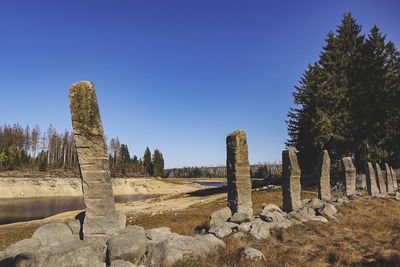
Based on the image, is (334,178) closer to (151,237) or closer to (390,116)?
(390,116)

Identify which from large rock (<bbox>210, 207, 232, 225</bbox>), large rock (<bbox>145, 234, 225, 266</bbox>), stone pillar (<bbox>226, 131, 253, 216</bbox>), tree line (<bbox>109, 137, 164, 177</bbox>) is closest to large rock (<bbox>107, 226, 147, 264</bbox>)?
large rock (<bbox>145, 234, 225, 266</bbox>)

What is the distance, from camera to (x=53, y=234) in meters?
10.5

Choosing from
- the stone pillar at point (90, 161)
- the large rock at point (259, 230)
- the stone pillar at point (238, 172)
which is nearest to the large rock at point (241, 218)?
the large rock at point (259, 230)

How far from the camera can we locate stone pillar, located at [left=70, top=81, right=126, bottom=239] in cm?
1101

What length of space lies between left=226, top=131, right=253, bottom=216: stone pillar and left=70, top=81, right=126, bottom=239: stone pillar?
5938 millimetres

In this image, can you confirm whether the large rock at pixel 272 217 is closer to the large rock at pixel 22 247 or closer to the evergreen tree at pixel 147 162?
the large rock at pixel 22 247

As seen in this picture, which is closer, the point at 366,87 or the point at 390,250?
the point at 390,250

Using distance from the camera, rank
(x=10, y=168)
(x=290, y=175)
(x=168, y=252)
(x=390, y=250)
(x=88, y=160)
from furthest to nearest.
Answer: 1. (x=10, y=168)
2. (x=290, y=175)
3. (x=88, y=160)
4. (x=390, y=250)
5. (x=168, y=252)

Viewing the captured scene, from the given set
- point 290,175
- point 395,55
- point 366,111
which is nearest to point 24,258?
point 290,175

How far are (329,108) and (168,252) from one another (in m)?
36.8

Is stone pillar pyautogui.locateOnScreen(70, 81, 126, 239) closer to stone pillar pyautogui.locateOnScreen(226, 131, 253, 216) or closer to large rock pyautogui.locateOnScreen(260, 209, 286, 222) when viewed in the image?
large rock pyautogui.locateOnScreen(260, 209, 286, 222)

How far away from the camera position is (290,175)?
59.8ft

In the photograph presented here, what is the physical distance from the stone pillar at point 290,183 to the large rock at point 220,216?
3958mm

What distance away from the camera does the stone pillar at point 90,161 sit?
11008mm
